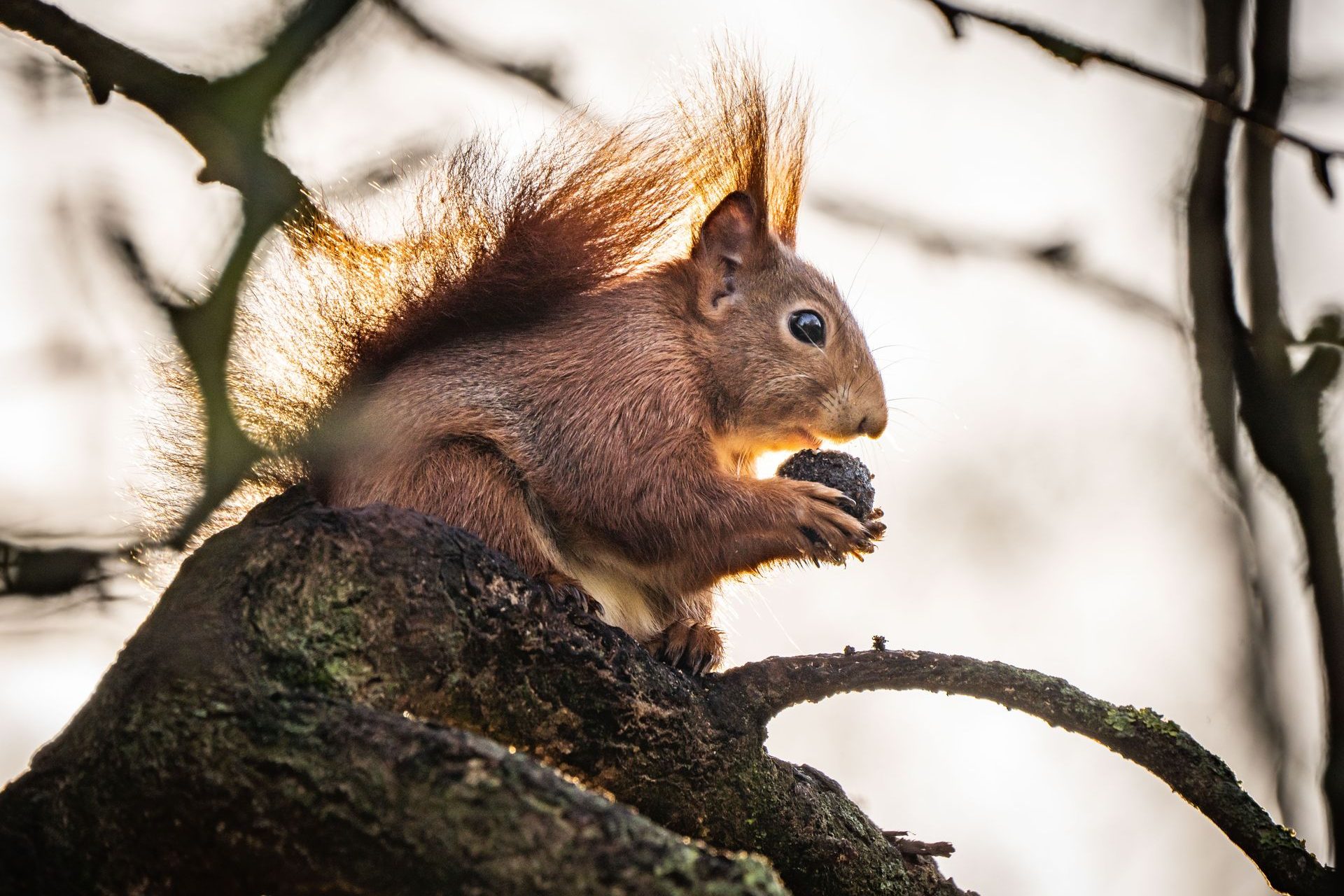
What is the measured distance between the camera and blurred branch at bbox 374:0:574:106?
8.85 feet

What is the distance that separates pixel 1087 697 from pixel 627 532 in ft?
3.31

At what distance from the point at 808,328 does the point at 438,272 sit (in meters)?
0.97

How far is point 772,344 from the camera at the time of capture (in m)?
2.93

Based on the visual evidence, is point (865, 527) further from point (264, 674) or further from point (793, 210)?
point (264, 674)

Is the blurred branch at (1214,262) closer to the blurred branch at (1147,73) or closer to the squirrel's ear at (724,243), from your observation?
the blurred branch at (1147,73)

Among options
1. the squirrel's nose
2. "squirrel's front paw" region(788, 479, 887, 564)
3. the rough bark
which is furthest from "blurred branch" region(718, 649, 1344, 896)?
the squirrel's nose

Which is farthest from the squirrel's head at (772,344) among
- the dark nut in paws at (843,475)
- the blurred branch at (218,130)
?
the blurred branch at (218,130)

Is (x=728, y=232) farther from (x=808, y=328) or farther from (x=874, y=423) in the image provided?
(x=874, y=423)

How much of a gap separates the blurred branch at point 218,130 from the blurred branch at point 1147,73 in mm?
1019

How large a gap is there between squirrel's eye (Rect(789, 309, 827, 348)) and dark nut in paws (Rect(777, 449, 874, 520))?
41cm

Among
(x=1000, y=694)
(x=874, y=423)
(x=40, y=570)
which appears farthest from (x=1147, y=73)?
(x=40, y=570)

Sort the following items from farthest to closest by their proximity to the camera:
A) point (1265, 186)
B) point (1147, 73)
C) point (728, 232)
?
point (728, 232)
point (1265, 186)
point (1147, 73)

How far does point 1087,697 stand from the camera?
201 centimetres

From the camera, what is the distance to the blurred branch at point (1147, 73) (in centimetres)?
165
